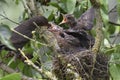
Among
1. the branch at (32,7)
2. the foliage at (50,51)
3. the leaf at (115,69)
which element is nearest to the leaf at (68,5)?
the foliage at (50,51)

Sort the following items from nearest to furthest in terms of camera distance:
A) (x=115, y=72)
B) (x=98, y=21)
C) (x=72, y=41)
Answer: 1. (x=98, y=21)
2. (x=115, y=72)
3. (x=72, y=41)

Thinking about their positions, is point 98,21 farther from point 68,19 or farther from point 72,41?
point 68,19

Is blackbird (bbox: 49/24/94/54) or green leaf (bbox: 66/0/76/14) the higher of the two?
green leaf (bbox: 66/0/76/14)

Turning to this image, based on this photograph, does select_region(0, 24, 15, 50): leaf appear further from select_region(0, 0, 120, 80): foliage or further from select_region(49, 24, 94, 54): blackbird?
select_region(49, 24, 94, 54): blackbird

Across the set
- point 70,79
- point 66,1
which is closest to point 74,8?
point 66,1

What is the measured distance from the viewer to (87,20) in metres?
2.75

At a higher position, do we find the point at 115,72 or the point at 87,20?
the point at 87,20

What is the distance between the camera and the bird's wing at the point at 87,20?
8.96 feet

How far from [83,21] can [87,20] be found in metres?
0.03

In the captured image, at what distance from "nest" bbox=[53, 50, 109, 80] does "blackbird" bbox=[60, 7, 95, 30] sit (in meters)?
0.39

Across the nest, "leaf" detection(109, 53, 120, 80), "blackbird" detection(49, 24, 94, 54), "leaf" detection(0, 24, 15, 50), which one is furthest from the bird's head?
"leaf" detection(0, 24, 15, 50)

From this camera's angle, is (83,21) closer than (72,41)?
No

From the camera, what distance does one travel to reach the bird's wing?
2.73 m

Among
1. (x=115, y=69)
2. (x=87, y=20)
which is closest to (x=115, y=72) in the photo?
(x=115, y=69)
